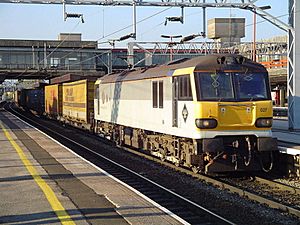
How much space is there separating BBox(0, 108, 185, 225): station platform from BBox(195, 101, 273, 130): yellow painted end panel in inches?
121

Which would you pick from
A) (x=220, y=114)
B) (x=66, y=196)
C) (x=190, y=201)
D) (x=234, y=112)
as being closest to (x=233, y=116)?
(x=234, y=112)

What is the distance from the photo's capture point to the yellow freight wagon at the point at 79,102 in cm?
3110

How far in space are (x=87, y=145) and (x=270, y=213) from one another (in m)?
15.1

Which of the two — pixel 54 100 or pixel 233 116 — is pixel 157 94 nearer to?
pixel 233 116

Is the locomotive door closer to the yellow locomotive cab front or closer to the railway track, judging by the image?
the yellow locomotive cab front

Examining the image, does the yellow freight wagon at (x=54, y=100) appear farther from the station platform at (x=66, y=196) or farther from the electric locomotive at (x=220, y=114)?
the electric locomotive at (x=220, y=114)

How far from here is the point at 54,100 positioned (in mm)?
45031

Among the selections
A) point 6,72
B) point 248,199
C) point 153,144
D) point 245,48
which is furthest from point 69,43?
point 248,199

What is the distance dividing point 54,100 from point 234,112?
Answer: 109ft

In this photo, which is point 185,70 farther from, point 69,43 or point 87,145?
point 69,43

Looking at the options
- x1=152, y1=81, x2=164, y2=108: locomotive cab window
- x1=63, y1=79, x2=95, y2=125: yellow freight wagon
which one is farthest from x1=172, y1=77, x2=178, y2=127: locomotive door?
x1=63, y1=79, x2=95, y2=125: yellow freight wagon

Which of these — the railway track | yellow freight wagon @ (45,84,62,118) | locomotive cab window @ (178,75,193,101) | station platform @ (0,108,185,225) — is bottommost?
the railway track

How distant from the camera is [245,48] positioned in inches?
2378

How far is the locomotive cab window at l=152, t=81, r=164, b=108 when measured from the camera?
16031 mm
